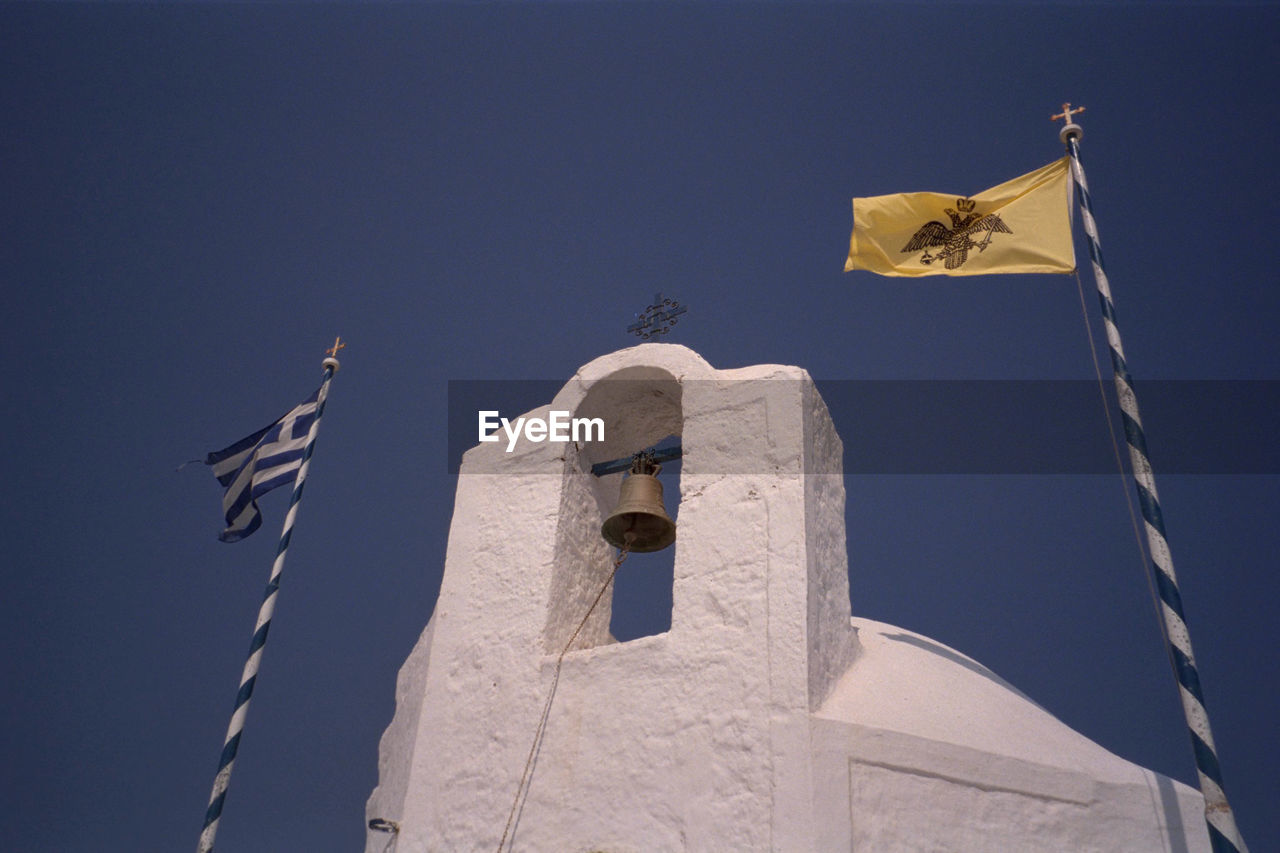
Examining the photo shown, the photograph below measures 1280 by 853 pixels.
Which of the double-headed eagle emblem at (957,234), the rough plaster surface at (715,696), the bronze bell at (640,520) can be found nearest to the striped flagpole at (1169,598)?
the rough plaster surface at (715,696)

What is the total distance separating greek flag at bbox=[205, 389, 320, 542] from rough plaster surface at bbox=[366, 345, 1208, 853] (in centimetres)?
204

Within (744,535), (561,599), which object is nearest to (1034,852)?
(744,535)

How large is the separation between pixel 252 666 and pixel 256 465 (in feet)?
7.22

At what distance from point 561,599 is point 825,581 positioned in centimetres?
188

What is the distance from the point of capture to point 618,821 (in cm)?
514

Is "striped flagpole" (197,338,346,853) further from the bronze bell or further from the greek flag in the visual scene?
the bronze bell

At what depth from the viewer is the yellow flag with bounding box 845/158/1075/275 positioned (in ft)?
20.9

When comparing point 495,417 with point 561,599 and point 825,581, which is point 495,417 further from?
point 825,581

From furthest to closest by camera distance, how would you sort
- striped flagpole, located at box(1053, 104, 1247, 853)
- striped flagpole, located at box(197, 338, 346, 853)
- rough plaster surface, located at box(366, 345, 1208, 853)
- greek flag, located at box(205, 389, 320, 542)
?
greek flag, located at box(205, 389, 320, 542) → striped flagpole, located at box(197, 338, 346, 853) → rough plaster surface, located at box(366, 345, 1208, 853) → striped flagpole, located at box(1053, 104, 1247, 853)

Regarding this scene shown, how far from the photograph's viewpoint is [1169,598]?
4805mm

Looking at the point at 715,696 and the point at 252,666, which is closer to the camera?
the point at 715,696

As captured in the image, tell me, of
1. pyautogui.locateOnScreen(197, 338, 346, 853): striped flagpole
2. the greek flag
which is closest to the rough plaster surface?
pyautogui.locateOnScreen(197, 338, 346, 853): striped flagpole

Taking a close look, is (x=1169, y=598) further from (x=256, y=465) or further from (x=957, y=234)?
(x=256, y=465)
